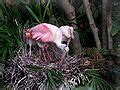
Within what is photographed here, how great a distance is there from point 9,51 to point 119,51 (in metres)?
0.50

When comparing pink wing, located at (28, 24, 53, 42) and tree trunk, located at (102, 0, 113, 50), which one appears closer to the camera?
pink wing, located at (28, 24, 53, 42)

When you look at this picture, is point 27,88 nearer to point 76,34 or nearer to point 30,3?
point 76,34

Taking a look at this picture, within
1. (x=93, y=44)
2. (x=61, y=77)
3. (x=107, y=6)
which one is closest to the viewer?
(x=61, y=77)

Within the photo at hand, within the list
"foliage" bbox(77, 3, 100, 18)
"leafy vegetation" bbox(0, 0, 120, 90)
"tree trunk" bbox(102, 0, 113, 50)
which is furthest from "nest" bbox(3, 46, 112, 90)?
"foliage" bbox(77, 3, 100, 18)

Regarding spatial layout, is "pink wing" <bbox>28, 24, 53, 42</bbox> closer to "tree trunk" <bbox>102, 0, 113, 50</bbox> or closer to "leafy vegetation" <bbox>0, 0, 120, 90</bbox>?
"leafy vegetation" <bbox>0, 0, 120, 90</bbox>

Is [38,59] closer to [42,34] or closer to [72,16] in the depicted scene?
[42,34]

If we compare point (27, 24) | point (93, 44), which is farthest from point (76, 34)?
point (27, 24)

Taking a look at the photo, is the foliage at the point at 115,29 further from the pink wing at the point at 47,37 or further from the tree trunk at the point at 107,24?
the pink wing at the point at 47,37

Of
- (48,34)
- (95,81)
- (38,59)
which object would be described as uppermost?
(48,34)

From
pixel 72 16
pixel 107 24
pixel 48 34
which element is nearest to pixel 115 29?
pixel 107 24

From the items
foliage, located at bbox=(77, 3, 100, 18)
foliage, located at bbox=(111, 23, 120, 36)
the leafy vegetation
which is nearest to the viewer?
the leafy vegetation

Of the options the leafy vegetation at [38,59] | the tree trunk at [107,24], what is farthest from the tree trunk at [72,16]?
the tree trunk at [107,24]

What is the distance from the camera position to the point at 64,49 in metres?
1.12

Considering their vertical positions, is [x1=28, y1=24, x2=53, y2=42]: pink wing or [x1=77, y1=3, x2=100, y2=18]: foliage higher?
[x1=77, y1=3, x2=100, y2=18]: foliage
